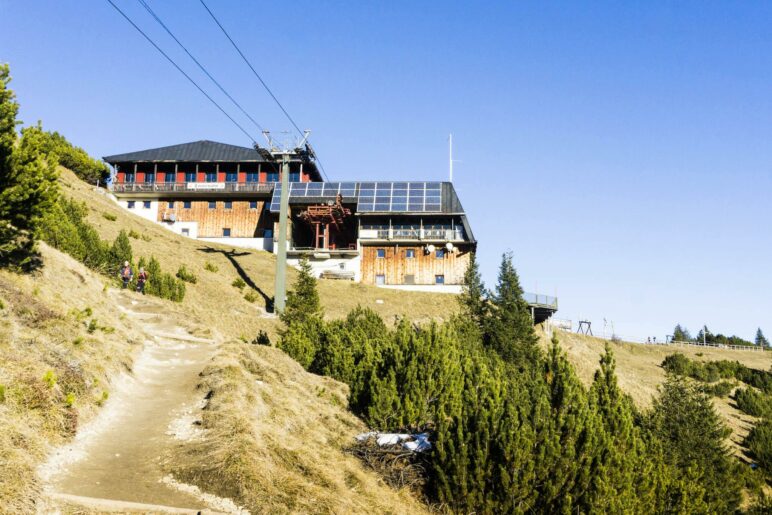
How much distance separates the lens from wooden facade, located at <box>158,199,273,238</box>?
65.8m

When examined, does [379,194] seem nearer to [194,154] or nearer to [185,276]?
[194,154]

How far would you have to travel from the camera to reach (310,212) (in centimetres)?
5869

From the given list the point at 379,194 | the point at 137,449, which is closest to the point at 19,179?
the point at 137,449

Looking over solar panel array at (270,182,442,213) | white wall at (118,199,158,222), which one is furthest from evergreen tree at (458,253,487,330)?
white wall at (118,199,158,222)

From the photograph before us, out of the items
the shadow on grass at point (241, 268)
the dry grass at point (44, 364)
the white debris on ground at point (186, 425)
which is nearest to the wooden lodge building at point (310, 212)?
the shadow on grass at point (241, 268)

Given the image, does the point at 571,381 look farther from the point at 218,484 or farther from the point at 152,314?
the point at 152,314

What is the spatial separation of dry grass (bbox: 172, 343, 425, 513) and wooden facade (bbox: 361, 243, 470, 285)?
41243mm

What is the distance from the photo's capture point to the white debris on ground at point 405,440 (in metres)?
13.8

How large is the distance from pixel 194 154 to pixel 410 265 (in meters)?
31.9

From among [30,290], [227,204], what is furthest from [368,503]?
[227,204]

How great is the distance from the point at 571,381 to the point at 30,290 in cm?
Result: 1647

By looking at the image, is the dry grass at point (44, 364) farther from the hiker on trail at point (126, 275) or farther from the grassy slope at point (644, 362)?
the grassy slope at point (644, 362)

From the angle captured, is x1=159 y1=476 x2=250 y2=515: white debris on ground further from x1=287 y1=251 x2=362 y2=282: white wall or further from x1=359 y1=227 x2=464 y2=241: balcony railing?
x1=359 y1=227 x2=464 y2=241: balcony railing

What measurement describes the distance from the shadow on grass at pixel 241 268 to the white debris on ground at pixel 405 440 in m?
28.4
